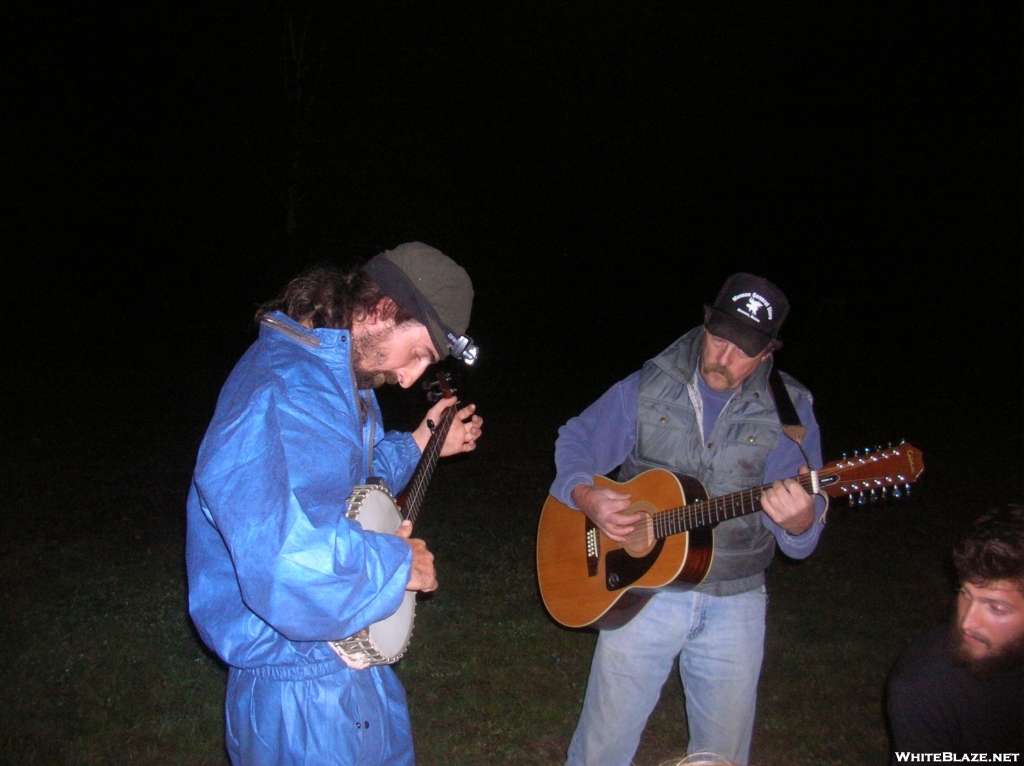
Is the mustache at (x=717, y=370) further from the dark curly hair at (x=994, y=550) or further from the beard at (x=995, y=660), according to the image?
the beard at (x=995, y=660)

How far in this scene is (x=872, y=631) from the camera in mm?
5664

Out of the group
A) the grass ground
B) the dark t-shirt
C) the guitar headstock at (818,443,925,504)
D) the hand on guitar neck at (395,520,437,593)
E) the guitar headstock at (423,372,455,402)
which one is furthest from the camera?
the grass ground

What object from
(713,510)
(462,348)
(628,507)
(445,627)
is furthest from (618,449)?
(445,627)

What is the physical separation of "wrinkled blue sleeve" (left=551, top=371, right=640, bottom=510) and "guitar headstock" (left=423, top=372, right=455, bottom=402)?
611mm

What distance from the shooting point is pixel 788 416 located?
120 inches

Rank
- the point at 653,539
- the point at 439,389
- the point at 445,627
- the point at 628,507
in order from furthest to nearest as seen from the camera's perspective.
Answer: the point at 445,627, the point at 439,389, the point at 628,507, the point at 653,539

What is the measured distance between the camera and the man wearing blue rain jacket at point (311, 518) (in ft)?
5.31

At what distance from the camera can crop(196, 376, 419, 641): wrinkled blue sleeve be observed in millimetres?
1591

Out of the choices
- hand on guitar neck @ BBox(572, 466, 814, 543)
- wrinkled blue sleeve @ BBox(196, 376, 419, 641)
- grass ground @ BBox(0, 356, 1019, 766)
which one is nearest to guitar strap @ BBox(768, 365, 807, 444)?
hand on guitar neck @ BBox(572, 466, 814, 543)

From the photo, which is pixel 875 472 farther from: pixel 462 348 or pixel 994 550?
pixel 462 348

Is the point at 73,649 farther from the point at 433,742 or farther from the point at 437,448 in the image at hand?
the point at 437,448

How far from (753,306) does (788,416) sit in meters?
0.50

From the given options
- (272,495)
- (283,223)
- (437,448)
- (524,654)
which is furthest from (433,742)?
(283,223)

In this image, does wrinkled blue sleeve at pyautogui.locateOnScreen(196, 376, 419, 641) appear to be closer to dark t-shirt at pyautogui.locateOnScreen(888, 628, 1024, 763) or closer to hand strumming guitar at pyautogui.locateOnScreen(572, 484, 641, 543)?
hand strumming guitar at pyautogui.locateOnScreen(572, 484, 641, 543)
